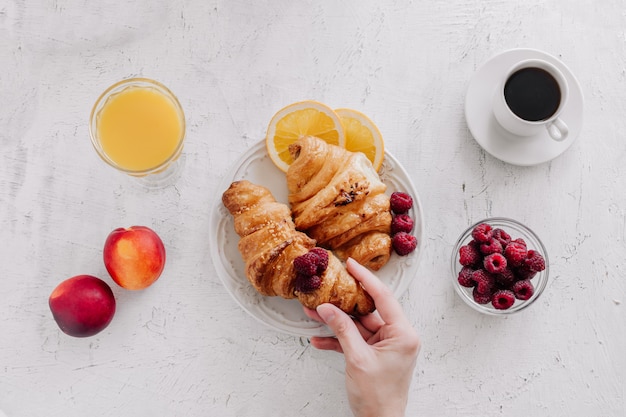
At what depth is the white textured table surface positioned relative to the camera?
1.74 meters

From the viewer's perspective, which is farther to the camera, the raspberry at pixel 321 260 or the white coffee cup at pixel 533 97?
the white coffee cup at pixel 533 97

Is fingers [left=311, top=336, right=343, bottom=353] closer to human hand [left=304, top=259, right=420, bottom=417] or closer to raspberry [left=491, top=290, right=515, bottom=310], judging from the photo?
human hand [left=304, top=259, right=420, bottom=417]

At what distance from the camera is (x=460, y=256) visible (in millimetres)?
1642

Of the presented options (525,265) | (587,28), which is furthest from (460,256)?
(587,28)

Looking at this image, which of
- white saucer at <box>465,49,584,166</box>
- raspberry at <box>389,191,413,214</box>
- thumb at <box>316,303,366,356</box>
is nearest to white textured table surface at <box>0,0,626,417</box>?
white saucer at <box>465,49,584,166</box>

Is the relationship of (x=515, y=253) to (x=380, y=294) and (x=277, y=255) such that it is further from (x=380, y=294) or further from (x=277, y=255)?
(x=277, y=255)

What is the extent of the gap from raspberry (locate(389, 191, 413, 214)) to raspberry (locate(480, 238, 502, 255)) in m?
0.23

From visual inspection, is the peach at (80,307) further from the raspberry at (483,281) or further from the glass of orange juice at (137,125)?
the raspberry at (483,281)

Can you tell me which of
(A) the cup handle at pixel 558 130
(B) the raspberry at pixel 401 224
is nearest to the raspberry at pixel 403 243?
(B) the raspberry at pixel 401 224

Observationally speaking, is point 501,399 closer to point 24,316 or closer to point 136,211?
point 136,211

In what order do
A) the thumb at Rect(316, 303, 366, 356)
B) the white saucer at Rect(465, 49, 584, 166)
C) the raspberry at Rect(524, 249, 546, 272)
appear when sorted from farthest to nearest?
the white saucer at Rect(465, 49, 584, 166), the raspberry at Rect(524, 249, 546, 272), the thumb at Rect(316, 303, 366, 356)

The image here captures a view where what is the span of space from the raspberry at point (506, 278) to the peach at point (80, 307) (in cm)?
109

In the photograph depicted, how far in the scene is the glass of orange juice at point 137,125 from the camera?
163 cm

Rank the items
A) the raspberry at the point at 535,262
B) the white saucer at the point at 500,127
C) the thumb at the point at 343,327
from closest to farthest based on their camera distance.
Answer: the thumb at the point at 343,327
the raspberry at the point at 535,262
the white saucer at the point at 500,127
